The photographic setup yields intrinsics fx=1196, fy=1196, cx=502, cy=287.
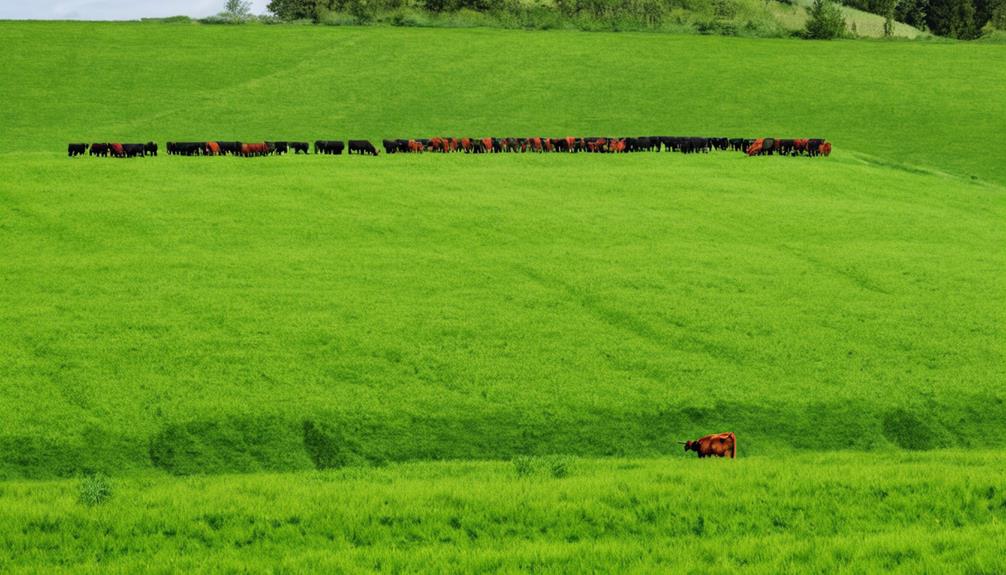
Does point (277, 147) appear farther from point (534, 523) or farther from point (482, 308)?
point (534, 523)

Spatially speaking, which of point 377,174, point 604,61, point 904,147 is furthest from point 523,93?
point 377,174

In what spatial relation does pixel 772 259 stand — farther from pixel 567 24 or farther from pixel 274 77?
pixel 567 24

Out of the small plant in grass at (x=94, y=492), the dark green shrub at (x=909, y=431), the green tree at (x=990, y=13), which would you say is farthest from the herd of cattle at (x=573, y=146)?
the green tree at (x=990, y=13)

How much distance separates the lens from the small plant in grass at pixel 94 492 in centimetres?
1486

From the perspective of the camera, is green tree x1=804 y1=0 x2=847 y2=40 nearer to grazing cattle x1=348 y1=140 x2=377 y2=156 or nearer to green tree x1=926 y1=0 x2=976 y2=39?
green tree x1=926 y1=0 x2=976 y2=39

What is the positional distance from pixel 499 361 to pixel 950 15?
14303 centimetres

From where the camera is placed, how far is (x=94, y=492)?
14961 mm

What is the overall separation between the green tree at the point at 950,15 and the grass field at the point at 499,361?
110 metres

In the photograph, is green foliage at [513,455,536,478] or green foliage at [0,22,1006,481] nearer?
green foliage at [513,455,536,478]

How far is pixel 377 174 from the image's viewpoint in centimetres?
3903

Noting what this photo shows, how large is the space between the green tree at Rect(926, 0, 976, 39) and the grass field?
110 m

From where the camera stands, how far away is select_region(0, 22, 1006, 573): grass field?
14.0m

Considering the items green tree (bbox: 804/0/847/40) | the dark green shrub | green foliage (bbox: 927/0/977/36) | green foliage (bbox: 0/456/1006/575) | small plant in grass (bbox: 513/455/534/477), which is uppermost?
green foliage (bbox: 927/0/977/36)

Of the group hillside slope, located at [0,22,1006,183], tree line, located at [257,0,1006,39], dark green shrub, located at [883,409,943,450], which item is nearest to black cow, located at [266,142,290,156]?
hillside slope, located at [0,22,1006,183]
